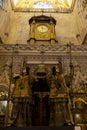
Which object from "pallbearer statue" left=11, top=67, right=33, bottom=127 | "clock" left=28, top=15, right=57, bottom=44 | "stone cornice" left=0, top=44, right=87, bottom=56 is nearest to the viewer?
"pallbearer statue" left=11, top=67, right=33, bottom=127

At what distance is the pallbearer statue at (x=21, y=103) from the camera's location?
7.77 metres

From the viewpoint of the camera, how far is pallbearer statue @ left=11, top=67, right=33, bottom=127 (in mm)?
7766

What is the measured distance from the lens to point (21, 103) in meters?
8.20

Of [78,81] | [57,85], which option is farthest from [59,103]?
[78,81]

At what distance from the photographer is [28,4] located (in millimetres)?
17281

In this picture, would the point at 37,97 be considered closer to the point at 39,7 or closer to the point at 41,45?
the point at 41,45

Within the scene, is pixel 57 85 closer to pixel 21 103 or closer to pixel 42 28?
pixel 21 103

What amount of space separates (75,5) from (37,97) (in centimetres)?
900

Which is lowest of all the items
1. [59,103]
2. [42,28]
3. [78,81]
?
[59,103]

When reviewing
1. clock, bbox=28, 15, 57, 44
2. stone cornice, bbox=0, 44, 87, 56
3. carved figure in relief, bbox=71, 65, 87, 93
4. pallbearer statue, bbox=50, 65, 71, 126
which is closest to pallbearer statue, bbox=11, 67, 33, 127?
pallbearer statue, bbox=50, 65, 71, 126

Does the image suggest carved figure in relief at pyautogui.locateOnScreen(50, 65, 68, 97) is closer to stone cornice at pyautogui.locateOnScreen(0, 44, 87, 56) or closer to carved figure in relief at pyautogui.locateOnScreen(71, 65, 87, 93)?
carved figure in relief at pyautogui.locateOnScreen(71, 65, 87, 93)

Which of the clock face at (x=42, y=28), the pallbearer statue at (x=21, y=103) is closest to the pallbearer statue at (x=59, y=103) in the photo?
the pallbearer statue at (x=21, y=103)

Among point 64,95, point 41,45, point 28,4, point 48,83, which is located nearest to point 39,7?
point 28,4

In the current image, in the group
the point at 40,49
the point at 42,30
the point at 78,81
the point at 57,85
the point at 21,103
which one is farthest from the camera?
the point at 42,30
